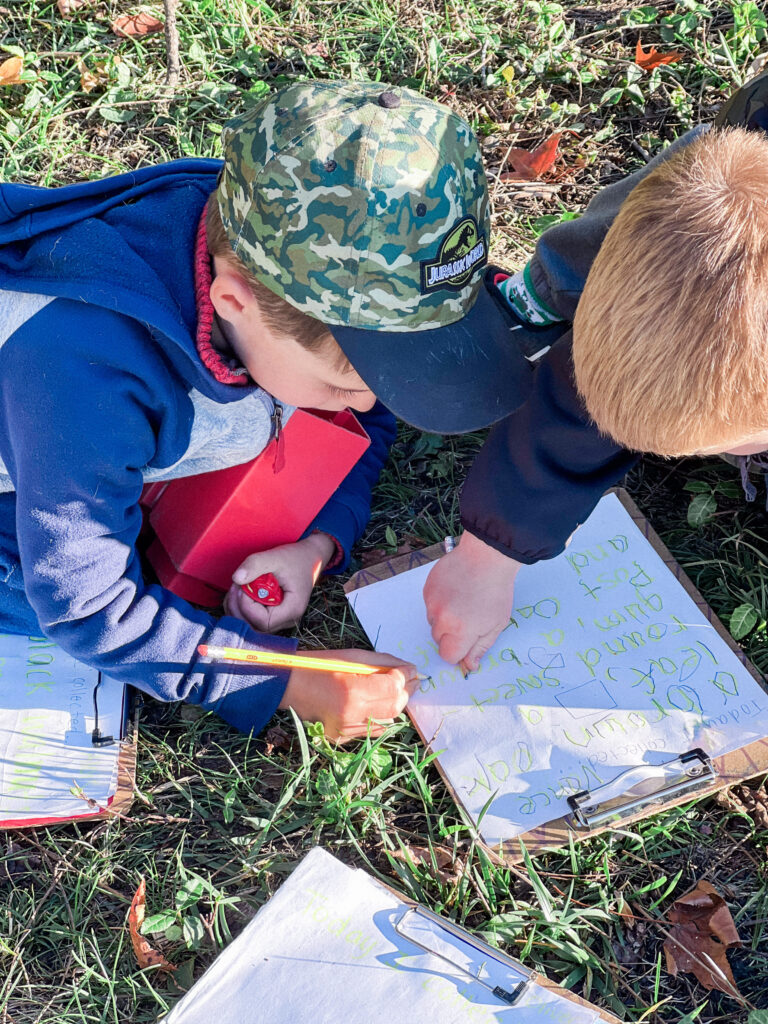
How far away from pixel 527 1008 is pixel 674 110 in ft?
7.43

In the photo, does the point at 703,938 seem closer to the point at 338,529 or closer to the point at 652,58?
the point at 338,529

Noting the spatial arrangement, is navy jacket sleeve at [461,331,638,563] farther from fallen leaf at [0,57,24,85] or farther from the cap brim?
fallen leaf at [0,57,24,85]

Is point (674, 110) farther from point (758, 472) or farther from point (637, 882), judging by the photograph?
point (637, 882)

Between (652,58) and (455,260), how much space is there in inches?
67.2

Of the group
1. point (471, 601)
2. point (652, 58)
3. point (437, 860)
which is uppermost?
point (652, 58)

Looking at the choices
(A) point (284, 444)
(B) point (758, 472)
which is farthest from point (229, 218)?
(B) point (758, 472)

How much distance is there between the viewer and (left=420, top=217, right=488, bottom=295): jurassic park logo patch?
1246 millimetres

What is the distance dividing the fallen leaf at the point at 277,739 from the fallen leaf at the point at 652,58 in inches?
82.0

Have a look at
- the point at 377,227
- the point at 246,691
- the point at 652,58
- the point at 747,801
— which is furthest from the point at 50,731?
the point at 652,58

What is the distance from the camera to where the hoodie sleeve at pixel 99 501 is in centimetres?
134

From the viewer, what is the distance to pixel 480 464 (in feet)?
5.62

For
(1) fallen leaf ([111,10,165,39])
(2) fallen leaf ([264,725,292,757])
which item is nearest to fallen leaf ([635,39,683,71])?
(1) fallen leaf ([111,10,165,39])

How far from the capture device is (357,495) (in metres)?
1.93

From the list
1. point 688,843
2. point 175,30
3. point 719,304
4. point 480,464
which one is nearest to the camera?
point 719,304
